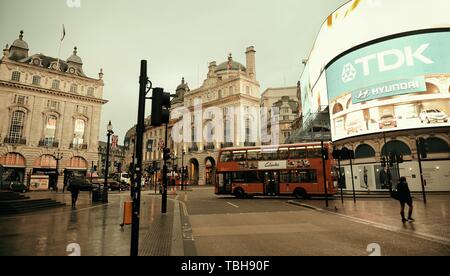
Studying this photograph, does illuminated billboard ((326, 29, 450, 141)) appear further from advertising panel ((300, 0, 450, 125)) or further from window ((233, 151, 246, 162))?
window ((233, 151, 246, 162))

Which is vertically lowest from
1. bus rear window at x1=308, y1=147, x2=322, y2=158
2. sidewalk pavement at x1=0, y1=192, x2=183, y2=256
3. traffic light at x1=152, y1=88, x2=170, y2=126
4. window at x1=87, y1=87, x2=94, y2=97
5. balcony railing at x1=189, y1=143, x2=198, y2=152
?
sidewalk pavement at x1=0, y1=192, x2=183, y2=256

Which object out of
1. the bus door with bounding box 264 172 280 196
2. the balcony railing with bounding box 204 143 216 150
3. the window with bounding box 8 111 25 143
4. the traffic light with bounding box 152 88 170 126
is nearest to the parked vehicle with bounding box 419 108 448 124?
the bus door with bounding box 264 172 280 196

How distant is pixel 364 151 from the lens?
30750 mm

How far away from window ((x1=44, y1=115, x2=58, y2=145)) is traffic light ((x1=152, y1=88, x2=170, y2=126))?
47.8 meters

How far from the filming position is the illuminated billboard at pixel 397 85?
23.2 metres

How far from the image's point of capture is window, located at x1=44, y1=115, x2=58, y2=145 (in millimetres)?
42812

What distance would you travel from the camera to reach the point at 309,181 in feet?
65.7

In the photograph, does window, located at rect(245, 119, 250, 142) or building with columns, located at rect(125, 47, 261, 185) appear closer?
window, located at rect(245, 119, 250, 142)

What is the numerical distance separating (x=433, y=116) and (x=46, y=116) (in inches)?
2099

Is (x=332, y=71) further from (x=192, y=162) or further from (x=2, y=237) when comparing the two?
(x=192, y=162)

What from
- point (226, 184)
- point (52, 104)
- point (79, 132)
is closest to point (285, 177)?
point (226, 184)

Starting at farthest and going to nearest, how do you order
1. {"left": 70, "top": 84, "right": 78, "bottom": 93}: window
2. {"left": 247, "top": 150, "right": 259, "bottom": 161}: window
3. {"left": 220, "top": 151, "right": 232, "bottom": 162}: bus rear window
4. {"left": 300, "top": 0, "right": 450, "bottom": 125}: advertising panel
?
{"left": 70, "top": 84, "right": 78, "bottom": 93}: window → {"left": 300, "top": 0, "right": 450, "bottom": 125}: advertising panel → {"left": 220, "top": 151, "right": 232, "bottom": 162}: bus rear window → {"left": 247, "top": 150, "right": 259, "bottom": 161}: window

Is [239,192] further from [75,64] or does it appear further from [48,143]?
[75,64]
